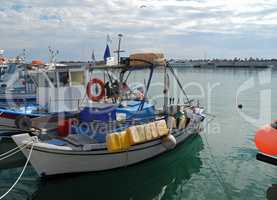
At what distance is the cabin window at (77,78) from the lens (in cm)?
1634

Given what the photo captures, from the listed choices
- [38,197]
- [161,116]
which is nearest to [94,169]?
[38,197]

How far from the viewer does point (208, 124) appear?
858 inches

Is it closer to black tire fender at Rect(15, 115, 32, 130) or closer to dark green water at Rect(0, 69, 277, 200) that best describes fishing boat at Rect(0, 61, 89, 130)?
black tire fender at Rect(15, 115, 32, 130)

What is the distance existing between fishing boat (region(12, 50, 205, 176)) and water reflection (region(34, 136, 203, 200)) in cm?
30

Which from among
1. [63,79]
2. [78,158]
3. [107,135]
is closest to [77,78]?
[63,79]

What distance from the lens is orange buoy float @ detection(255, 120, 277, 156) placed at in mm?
10603

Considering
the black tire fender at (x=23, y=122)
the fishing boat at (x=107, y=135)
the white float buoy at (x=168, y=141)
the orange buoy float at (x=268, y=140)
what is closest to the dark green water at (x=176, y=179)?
the fishing boat at (x=107, y=135)

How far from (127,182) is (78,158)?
1885 millimetres

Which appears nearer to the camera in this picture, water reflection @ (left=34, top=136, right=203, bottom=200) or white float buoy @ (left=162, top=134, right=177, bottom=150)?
water reflection @ (left=34, top=136, right=203, bottom=200)

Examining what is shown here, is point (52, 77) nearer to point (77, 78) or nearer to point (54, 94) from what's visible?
point (54, 94)

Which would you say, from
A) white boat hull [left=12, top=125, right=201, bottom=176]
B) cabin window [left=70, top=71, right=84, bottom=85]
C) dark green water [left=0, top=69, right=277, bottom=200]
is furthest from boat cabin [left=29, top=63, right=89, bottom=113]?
white boat hull [left=12, top=125, right=201, bottom=176]

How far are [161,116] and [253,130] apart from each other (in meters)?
7.81

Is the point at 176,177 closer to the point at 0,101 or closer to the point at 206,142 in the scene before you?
the point at 206,142

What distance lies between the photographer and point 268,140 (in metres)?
10.7
